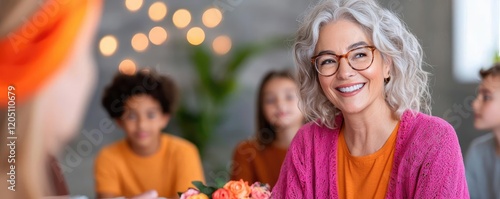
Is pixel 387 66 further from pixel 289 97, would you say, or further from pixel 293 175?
pixel 289 97

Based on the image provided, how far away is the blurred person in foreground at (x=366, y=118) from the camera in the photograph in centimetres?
174

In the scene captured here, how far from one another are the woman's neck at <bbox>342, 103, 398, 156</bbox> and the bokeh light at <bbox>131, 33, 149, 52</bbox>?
3289 mm

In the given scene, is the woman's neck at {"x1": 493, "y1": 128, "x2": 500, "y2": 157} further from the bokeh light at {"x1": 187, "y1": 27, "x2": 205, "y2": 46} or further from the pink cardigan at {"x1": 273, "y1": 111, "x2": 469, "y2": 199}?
the bokeh light at {"x1": 187, "y1": 27, "x2": 205, "y2": 46}

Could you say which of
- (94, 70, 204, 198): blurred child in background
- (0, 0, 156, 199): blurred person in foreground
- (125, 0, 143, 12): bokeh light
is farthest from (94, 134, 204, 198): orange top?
(125, 0, 143, 12): bokeh light

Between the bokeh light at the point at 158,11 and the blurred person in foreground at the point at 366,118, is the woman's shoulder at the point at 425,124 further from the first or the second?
the bokeh light at the point at 158,11

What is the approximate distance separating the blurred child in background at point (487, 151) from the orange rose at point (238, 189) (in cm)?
156

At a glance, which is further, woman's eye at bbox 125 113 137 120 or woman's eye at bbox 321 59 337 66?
woman's eye at bbox 125 113 137 120

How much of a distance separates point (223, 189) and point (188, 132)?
2.79m

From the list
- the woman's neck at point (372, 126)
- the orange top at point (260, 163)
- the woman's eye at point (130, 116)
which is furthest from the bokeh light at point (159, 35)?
the woman's neck at point (372, 126)

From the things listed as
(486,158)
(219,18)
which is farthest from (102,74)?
(486,158)

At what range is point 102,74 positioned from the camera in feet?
16.3

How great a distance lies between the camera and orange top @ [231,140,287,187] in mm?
3480

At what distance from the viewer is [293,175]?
6.40ft

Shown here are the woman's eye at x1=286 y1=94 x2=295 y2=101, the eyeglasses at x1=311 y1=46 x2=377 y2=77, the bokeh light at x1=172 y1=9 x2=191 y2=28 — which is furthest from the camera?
the bokeh light at x1=172 y1=9 x2=191 y2=28
